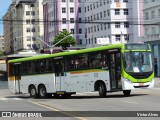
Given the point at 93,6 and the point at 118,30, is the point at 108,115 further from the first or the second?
the point at 93,6

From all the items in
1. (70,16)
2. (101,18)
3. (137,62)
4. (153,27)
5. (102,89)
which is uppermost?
(70,16)

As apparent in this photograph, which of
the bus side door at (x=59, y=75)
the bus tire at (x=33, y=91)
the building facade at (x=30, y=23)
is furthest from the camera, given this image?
the building facade at (x=30, y=23)

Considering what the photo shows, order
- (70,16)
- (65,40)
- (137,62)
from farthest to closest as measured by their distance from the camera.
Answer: (70,16), (65,40), (137,62)

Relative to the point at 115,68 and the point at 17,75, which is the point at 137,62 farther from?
the point at 17,75

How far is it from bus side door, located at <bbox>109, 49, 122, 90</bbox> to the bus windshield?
1.45 ft

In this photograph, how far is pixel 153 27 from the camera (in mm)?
67125

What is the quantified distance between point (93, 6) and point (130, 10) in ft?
36.8

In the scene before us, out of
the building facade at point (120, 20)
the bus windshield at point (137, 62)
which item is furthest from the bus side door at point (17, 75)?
the building facade at point (120, 20)

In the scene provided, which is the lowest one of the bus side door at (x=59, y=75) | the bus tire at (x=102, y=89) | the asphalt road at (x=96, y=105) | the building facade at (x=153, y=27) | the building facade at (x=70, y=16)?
the asphalt road at (x=96, y=105)

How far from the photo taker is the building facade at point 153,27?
6384 cm

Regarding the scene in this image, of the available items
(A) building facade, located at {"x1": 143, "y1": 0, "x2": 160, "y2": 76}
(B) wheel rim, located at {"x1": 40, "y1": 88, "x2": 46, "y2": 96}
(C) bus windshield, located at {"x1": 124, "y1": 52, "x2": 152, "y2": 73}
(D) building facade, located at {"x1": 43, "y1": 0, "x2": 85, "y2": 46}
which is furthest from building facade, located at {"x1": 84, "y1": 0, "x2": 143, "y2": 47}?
(C) bus windshield, located at {"x1": 124, "y1": 52, "x2": 152, "y2": 73}

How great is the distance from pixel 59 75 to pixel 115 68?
502cm

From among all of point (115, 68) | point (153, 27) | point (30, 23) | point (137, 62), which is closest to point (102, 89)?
point (115, 68)

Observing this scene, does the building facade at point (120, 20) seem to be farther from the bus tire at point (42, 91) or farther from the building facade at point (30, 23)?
the bus tire at point (42, 91)
